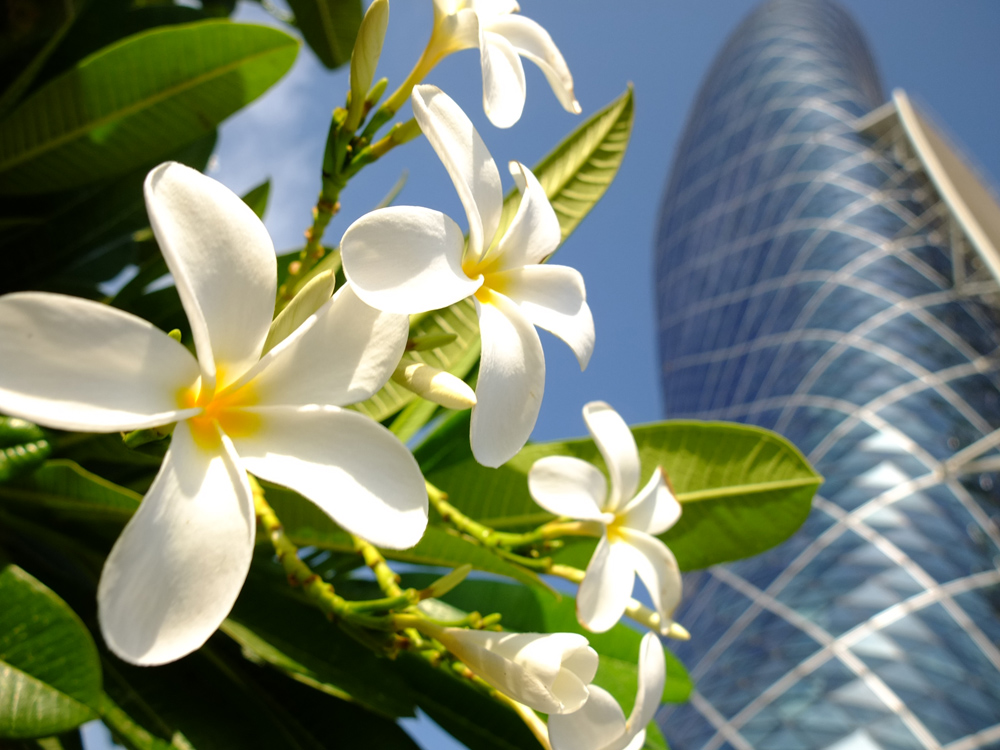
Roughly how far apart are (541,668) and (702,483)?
0.68 metres

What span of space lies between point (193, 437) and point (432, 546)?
1.95 ft

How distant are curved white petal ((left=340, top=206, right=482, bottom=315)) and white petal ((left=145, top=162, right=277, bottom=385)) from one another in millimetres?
71

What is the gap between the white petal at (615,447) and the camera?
3.25 ft

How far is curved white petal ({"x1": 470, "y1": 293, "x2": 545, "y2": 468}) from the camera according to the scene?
0.57 metres

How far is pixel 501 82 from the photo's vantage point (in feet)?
2.29

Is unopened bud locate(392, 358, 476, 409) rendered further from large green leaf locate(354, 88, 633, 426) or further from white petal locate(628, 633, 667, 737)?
large green leaf locate(354, 88, 633, 426)

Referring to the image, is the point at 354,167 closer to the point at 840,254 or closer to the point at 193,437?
the point at 193,437

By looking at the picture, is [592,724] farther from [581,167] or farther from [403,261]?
[581,167]

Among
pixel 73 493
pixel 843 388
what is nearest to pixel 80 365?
pixel 73 493

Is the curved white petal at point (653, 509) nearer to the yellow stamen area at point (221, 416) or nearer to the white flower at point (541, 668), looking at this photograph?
the white flower at point (541, 668)

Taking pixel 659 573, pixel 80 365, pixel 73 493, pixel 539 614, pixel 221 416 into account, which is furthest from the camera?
pixel 539 614

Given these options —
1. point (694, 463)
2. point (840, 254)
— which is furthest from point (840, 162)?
point (694, 463)

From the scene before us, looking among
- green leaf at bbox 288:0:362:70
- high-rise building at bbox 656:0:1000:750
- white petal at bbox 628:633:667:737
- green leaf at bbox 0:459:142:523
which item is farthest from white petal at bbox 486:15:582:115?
high-rise building at bbox 656:0:1000:750

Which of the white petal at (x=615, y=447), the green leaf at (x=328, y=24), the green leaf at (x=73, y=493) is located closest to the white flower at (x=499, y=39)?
the white petal at (x=615, y=447)
